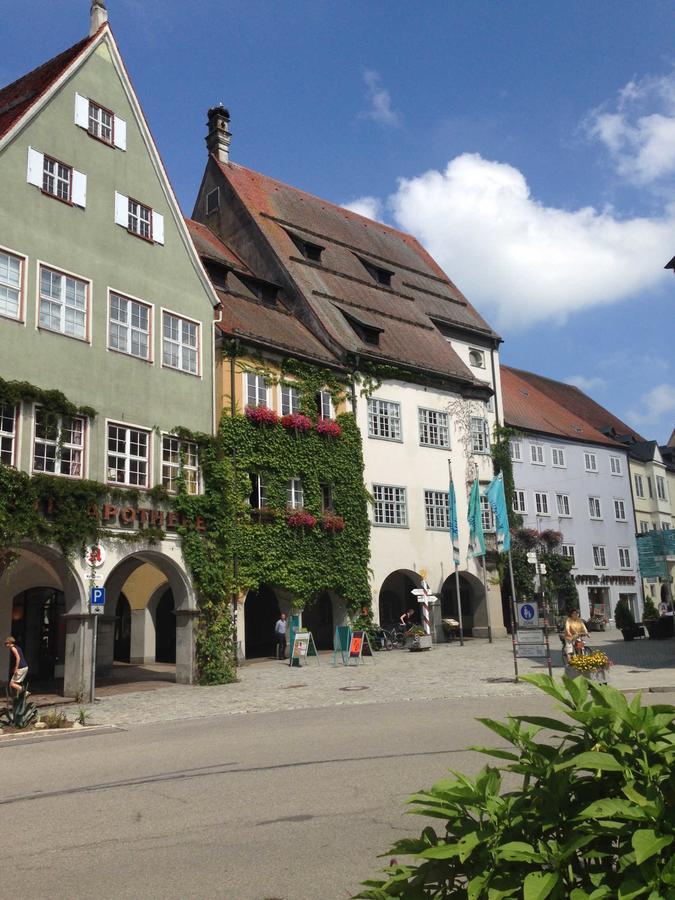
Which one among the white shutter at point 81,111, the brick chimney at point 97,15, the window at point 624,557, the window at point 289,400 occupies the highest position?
the brick chimney at point 97,15

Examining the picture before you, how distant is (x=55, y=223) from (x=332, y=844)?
62.8 ft

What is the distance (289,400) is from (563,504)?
75.8 ft

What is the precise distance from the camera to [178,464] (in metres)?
24.1

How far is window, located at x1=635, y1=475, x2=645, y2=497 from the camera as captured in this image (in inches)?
2206

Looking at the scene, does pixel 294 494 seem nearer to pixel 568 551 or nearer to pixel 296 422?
pixel 296 422

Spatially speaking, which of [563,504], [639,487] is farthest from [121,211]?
[639,487]

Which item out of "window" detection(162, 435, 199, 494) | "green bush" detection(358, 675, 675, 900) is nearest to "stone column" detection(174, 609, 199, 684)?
"window" detection(162, 435, 199, 494)

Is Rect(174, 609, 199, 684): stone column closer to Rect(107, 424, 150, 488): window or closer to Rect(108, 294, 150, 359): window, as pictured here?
Rect(107, 424, 150, 488): window

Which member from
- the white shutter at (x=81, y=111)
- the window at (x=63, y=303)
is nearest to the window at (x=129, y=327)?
the window at (x=63, y=303)

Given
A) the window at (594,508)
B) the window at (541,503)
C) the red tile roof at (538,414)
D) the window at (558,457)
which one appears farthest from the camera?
the window at (594,508)

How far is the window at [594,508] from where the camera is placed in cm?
4953

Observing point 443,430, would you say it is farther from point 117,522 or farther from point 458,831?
point 458,831

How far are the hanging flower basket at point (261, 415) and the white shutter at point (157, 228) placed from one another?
21.0ft

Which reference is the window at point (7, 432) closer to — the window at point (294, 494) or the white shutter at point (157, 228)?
the white shutter at point (157, 228)
